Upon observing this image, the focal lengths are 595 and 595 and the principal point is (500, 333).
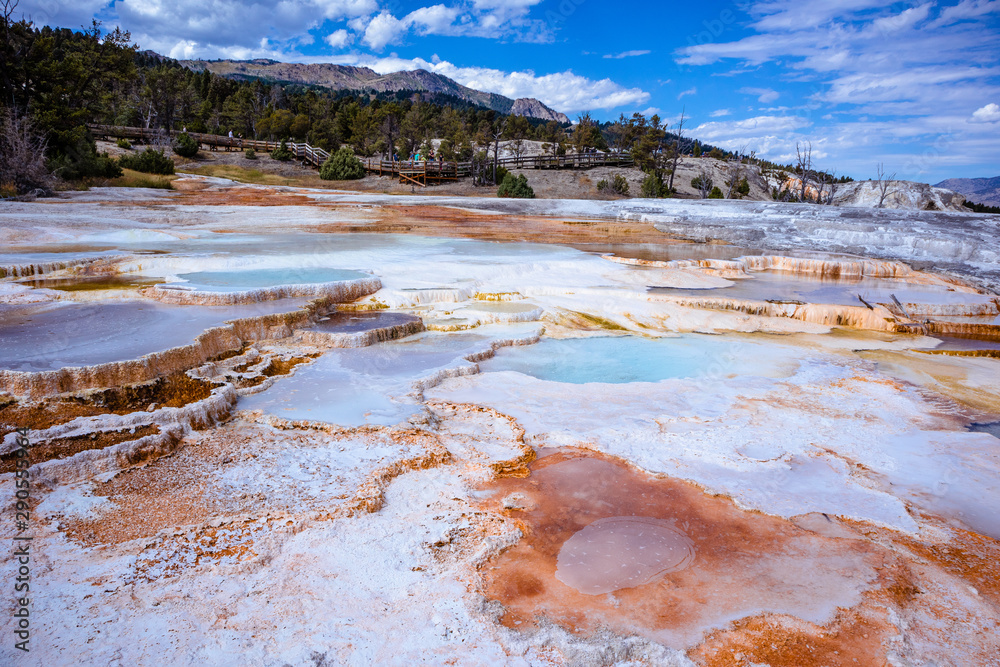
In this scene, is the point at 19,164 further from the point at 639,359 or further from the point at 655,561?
the point at 655,561

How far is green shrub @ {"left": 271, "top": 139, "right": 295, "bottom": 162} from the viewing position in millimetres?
26547

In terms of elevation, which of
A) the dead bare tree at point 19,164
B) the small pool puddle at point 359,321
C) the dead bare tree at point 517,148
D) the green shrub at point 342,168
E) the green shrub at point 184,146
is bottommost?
the small pool puddle at point 359,321

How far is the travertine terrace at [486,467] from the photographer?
6.40ft

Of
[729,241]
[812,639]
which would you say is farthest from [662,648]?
[729,241]

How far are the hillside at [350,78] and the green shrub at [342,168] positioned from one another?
134 metres

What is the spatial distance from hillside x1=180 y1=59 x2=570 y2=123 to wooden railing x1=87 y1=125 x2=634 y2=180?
126547 millimetres

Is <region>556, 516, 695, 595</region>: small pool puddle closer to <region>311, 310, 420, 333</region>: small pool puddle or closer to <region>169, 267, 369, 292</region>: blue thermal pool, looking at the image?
<region>311, 310, 420, 333</region>: small pool puddle

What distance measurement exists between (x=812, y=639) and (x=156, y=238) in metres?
9.39

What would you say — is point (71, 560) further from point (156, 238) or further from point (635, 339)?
point (156, 238)

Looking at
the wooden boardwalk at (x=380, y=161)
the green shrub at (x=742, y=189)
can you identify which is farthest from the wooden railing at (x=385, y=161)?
the green shrub at (x=742, y=189)

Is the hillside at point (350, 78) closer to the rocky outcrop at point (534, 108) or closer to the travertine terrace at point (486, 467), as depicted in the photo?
the rocky outcrop at point (534, 108)

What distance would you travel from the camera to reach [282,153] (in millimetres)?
26625

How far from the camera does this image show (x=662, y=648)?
6.11 ft

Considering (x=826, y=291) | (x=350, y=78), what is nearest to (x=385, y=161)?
(x=826, y=291)
